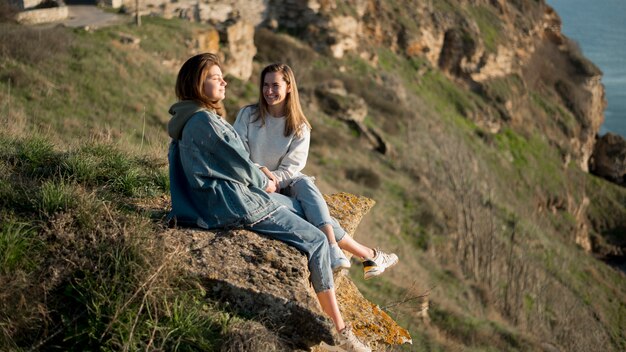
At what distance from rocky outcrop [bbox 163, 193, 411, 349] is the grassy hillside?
0.14m

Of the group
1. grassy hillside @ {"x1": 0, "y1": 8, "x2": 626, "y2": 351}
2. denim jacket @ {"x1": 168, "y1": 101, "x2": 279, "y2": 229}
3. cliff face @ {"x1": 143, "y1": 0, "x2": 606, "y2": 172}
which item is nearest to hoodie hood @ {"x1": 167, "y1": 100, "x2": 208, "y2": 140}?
denim jacket @ {"x1": 168, "y1": 101, "x2": 279, "y2": 229}

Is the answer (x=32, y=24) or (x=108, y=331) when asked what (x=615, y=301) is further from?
(x=108, y=331)

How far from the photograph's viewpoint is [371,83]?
34.8m

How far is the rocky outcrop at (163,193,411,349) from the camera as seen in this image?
3979 millimetres

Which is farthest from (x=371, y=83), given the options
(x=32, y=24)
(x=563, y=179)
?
(x=32, y=24)

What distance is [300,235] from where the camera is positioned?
4531mm

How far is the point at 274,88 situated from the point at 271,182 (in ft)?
2.69

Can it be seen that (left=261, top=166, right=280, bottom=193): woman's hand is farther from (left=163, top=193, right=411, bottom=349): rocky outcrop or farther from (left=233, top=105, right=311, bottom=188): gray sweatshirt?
(left=163, top=193, right=411, bottom=349): rocky outcrop

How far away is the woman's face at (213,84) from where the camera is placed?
4.57 meters

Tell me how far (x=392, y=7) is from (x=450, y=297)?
2949 cm

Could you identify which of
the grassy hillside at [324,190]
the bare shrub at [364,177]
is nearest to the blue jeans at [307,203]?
the grassy hillside at [324,190]

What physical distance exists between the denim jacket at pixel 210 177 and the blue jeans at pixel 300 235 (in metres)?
0.08

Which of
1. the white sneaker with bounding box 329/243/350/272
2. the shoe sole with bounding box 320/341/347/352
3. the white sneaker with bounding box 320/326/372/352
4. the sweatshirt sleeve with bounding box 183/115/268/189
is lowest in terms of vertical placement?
the shoe sole with bounding box 320/341/347/352

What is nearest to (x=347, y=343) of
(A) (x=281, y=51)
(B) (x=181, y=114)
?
(B) (x=181, y=114)
